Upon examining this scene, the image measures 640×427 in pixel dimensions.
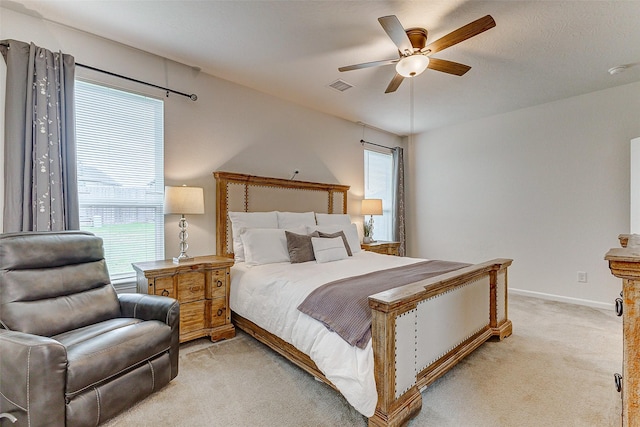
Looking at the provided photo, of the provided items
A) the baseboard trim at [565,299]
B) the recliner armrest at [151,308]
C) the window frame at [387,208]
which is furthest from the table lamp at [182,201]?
the baseboard trim at [565,299]

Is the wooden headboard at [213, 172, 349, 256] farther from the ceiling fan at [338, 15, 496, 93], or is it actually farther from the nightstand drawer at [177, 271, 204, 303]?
the ceiling fan at [338, 15, 496, 93]

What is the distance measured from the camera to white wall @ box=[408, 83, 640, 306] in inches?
142

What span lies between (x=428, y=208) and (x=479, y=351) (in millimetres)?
3274

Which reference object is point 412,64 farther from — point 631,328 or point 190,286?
point 190,286

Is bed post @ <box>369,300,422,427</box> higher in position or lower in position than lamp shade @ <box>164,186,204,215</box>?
lower

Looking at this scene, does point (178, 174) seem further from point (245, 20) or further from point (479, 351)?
point (479, 351)

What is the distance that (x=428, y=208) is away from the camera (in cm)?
547

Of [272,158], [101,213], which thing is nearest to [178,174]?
[101,213]

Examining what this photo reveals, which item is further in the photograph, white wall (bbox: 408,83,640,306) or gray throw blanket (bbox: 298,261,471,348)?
white wall (bbox: 408,83,640,306)

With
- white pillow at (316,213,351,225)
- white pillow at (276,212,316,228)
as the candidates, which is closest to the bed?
white pillow at (276,212,316,228)

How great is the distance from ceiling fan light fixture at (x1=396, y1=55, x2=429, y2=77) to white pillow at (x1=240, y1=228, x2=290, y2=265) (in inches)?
76.1

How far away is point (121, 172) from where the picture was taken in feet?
9.00

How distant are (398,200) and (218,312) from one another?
382 centimetres

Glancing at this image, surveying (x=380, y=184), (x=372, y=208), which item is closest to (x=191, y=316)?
(x=372, y=208)
